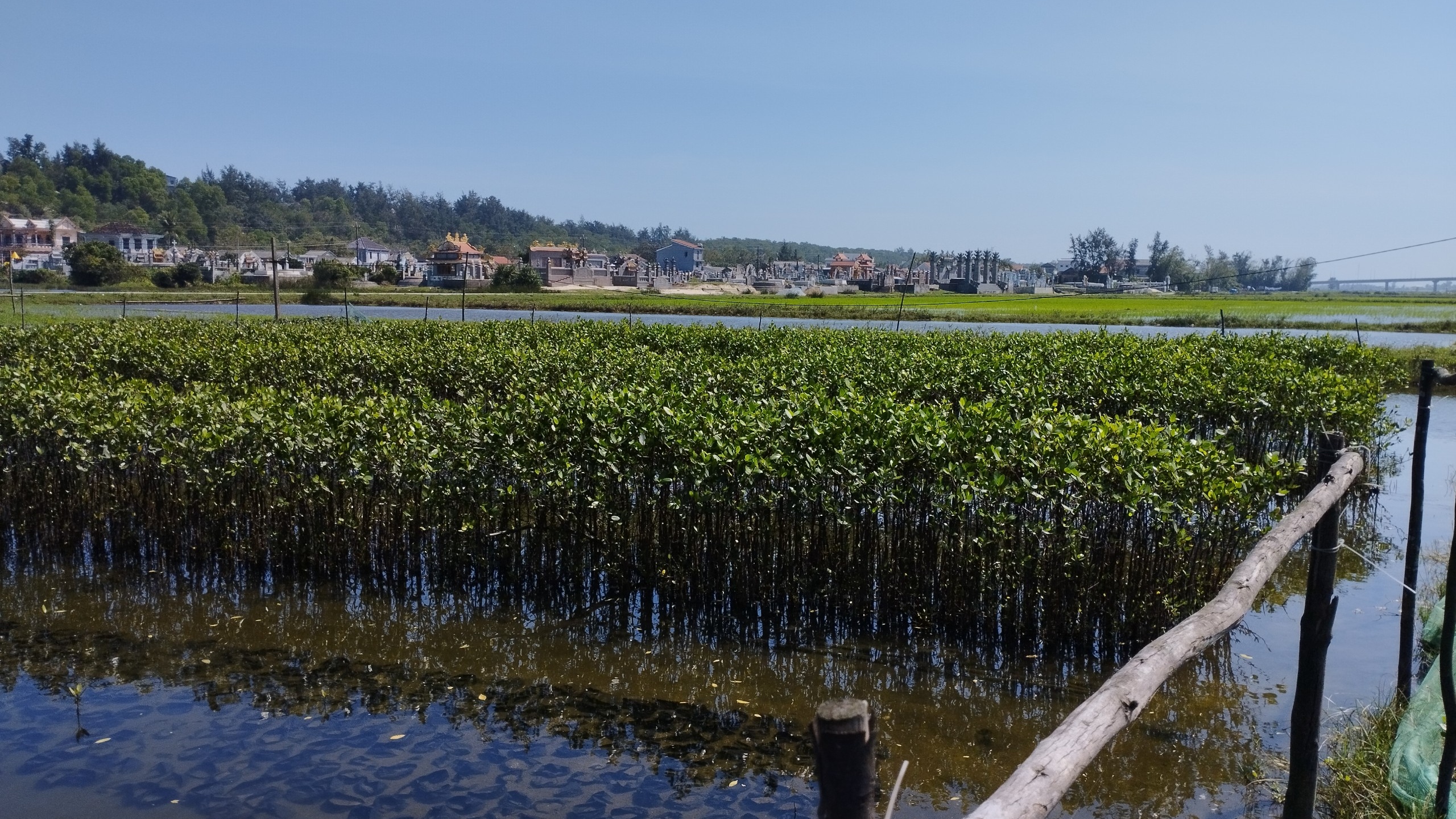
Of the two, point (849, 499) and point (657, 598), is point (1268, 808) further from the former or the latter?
point (657, 598)

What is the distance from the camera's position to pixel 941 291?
4151 inches

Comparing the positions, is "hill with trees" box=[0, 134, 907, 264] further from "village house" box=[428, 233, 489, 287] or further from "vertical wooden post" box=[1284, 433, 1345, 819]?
"vertical wooden post" box=[1284, 433, 1345, 819]

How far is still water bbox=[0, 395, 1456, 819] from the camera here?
6.14 metres

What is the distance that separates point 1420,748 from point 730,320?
5019 centimetres

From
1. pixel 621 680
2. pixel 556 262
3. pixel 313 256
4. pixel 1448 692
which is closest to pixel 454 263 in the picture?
pixel 556 262

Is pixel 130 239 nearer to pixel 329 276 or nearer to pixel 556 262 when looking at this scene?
pixel 556 262

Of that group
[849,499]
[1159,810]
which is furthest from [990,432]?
[1159,810]

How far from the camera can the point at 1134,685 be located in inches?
123

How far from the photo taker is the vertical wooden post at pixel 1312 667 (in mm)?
4578

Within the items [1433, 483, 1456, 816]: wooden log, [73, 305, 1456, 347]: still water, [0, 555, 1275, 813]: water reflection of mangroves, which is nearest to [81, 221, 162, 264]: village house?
[73, 305, 1456, 347]: still water

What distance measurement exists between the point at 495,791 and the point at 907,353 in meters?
13.3

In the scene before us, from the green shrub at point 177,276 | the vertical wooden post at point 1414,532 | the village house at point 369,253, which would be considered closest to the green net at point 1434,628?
the vertical wooden post at point 1414,532

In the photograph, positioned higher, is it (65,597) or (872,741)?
(872,741)

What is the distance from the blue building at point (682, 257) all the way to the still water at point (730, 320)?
296 ft
